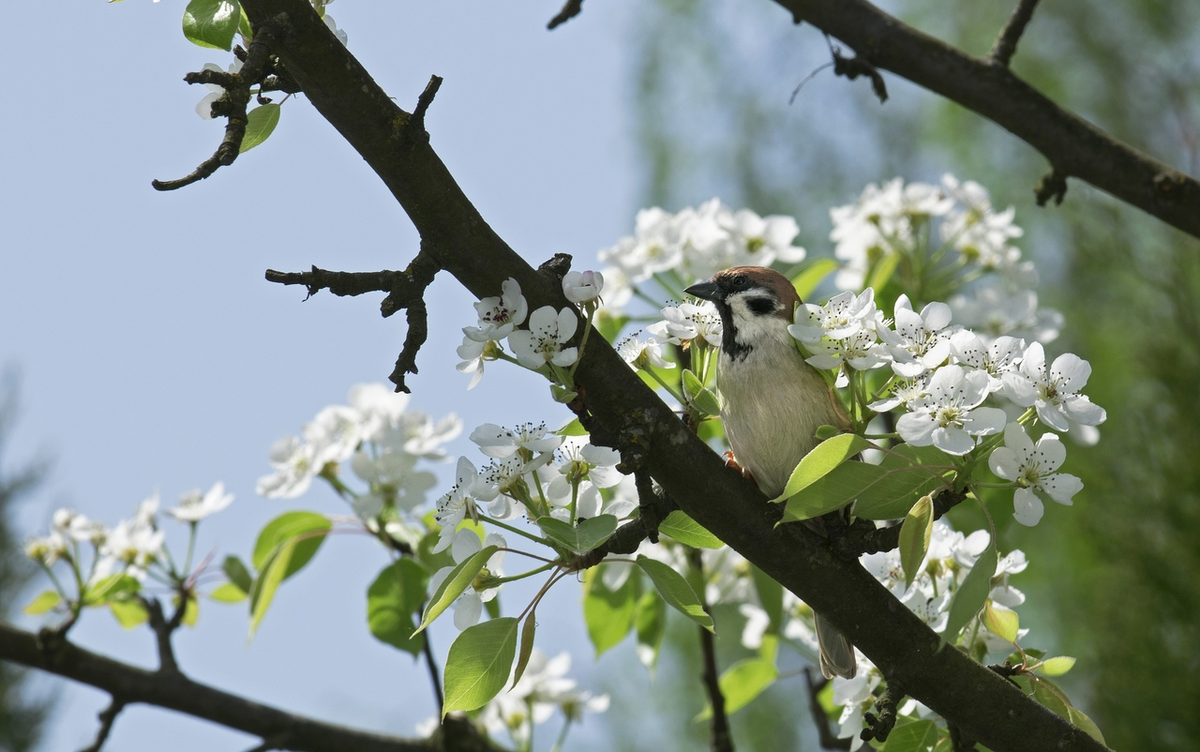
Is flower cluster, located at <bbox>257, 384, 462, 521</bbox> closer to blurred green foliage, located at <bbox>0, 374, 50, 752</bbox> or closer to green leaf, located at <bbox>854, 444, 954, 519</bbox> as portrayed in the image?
green leaf, located at <bbox>854, 444, 954, 519</bbox>

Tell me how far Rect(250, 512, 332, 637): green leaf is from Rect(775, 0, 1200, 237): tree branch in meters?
1.75

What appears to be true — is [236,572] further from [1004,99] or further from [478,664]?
[1004,99]

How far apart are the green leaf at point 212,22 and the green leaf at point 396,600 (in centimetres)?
126

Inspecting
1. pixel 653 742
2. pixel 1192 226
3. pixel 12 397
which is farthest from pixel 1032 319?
pixel 12 397

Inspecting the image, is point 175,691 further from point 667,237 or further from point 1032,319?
point 1032,319

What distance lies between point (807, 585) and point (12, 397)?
844 centimetres

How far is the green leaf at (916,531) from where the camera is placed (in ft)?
4.59

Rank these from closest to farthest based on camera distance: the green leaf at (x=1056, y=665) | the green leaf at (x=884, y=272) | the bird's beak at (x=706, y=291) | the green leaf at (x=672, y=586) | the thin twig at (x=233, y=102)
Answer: the thin twig at (x=233, y=102) → the green leaf at (x=672, y=586) → the green leaf at (x=1056, y=665) → the bird's beak at (x=706, y=291) → the green leaf at (x=884, y=272)

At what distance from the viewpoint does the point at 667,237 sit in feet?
9.07

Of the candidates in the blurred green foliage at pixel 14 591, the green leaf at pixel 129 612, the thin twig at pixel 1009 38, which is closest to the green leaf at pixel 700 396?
the thin twig at pixel 1009 38

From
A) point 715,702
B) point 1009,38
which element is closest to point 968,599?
point 715,702

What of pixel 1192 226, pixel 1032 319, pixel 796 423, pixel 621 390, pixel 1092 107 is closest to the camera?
pixel 621 390

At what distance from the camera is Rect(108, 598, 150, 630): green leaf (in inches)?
109

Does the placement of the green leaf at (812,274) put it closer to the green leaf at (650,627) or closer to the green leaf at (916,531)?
the green leaf at (650,627)
